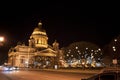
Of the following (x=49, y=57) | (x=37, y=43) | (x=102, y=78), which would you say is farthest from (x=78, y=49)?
(x=102, y=78)

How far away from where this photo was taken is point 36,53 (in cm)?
13188

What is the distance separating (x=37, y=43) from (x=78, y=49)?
123 ft

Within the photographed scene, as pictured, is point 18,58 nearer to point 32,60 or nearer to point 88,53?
point 32,60

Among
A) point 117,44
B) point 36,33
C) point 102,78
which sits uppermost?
point 36,33

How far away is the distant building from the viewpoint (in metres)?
127

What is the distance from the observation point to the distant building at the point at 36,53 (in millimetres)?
126688

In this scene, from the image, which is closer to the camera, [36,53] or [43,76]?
[43,76]

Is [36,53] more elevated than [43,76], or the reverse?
[36,53]

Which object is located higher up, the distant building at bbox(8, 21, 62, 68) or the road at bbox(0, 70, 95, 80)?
the distant building at bbox(8, 21, 62, 68)

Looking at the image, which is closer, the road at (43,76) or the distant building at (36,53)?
the road at (43,76)

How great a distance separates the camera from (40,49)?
13875 centimetres

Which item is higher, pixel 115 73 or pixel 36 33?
pixel 36 33

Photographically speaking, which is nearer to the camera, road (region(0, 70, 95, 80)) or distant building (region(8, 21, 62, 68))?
road (region(0, 70, 95, 80))

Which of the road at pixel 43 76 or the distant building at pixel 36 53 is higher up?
the distant building at pixel 36 53
